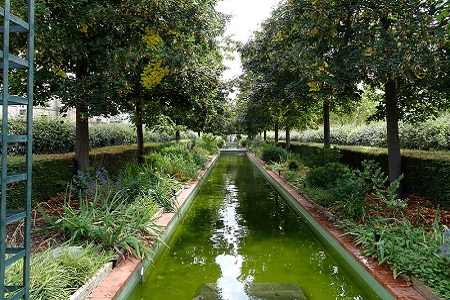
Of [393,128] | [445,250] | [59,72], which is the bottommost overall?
[445,250]

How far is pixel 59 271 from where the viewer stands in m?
3.51

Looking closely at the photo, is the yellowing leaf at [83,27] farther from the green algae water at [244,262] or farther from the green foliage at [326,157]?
the green foliage at [326,157]

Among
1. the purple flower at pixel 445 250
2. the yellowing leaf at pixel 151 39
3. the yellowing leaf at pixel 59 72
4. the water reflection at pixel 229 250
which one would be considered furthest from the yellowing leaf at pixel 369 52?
the yellowing leaf at pixel 59 72

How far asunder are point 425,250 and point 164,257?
3.76m

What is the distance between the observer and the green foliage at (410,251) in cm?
374

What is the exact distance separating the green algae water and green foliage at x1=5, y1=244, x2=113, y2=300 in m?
0.69

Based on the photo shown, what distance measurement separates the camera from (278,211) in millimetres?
9219

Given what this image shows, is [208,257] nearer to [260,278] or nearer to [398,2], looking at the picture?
[260,278]

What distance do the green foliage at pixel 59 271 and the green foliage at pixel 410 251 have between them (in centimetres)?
348

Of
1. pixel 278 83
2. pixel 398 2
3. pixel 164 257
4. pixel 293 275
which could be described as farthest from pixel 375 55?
pixel 164 257

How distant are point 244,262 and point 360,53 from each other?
4.31 m

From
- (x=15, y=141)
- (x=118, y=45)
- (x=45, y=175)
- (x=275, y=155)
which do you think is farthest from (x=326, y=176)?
(x=275, y=155)

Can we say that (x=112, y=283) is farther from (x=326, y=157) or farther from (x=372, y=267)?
(x=326, y=157)

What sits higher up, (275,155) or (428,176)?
(275,155)
